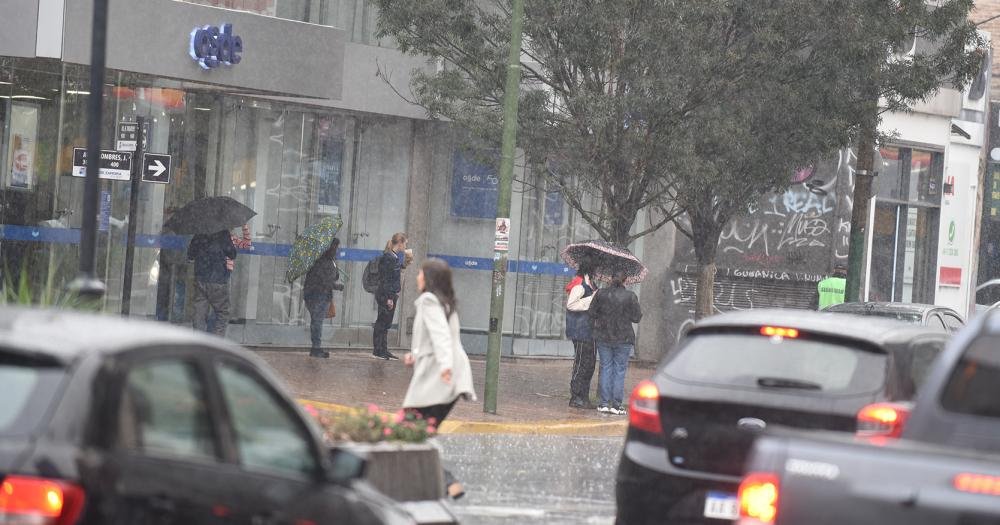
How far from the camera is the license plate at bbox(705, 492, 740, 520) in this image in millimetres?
8391

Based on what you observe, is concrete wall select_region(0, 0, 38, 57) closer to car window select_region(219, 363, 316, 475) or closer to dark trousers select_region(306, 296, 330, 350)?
dark trousers select_region(306, 296, 330, 350)

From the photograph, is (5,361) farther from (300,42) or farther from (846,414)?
(300,42)

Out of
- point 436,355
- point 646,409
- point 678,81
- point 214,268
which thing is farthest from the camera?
point 214,268

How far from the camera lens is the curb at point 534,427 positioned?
1692 cm

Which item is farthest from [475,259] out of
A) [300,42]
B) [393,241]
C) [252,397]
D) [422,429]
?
[252,397]

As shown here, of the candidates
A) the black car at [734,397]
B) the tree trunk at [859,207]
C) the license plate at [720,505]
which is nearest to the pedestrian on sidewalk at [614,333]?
the tree trunk at [859,207]

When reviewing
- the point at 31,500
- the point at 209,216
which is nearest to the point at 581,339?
the point at 209,216

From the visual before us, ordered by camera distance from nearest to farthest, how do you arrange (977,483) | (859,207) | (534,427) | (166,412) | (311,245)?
(977,483)
(166,412)
(534,427)
(311,245)
(859,207)

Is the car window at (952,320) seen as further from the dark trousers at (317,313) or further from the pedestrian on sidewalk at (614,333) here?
the dark trousers at (317,313)

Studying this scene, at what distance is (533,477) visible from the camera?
1371 cm

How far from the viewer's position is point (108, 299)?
2277 cm

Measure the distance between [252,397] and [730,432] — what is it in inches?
139

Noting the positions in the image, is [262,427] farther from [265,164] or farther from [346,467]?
[265,164]

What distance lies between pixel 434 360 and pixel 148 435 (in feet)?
21.3
